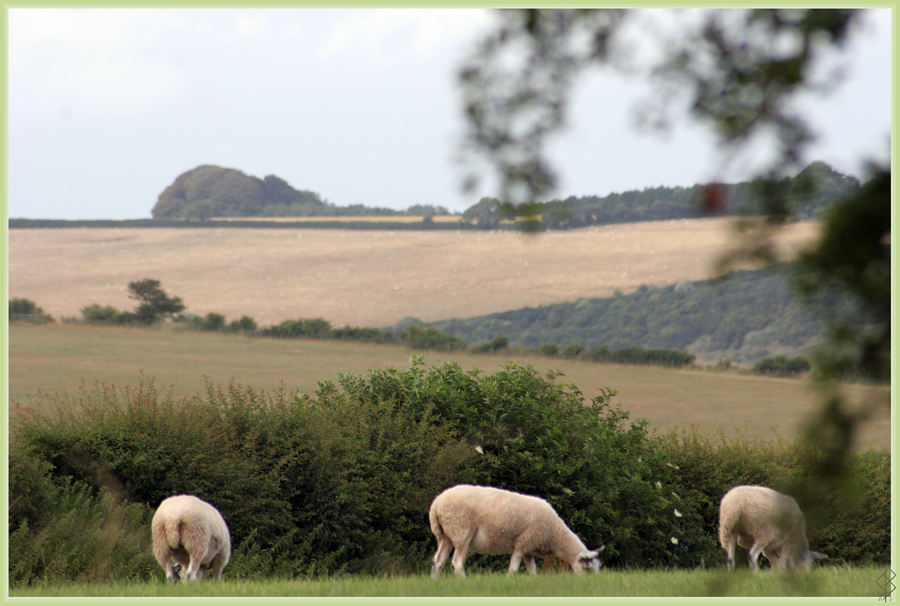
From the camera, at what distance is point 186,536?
8.94 metres

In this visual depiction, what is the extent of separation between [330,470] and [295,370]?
46.2 m

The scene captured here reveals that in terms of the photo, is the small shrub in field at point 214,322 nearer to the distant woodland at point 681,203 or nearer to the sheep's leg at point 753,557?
the sheep's leg at point 753,557

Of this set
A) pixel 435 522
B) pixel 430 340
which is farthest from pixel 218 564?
pixel 430 340

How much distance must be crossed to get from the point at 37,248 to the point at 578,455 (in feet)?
327

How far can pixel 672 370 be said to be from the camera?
52.5 metres

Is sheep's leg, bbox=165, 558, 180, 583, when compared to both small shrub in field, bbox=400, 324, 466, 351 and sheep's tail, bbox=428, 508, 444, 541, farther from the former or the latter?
small shrub in field, bbox=400, 324, 466, 351

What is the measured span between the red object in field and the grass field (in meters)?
37.0

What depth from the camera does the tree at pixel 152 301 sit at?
78.5 metres

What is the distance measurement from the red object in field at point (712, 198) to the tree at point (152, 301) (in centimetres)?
8261

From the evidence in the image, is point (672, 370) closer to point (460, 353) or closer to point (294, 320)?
point (460, 353)

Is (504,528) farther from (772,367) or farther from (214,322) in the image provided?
(214,322)

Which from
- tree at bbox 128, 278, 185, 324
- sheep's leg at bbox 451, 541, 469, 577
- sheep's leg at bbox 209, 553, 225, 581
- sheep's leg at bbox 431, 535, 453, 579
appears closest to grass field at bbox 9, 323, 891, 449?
tree at bbox 128, 278, 185, 324

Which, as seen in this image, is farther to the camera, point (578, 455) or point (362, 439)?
point (578, 455)

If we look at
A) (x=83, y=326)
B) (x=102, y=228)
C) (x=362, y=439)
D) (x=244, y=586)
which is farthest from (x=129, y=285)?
(x=244, y=586)
